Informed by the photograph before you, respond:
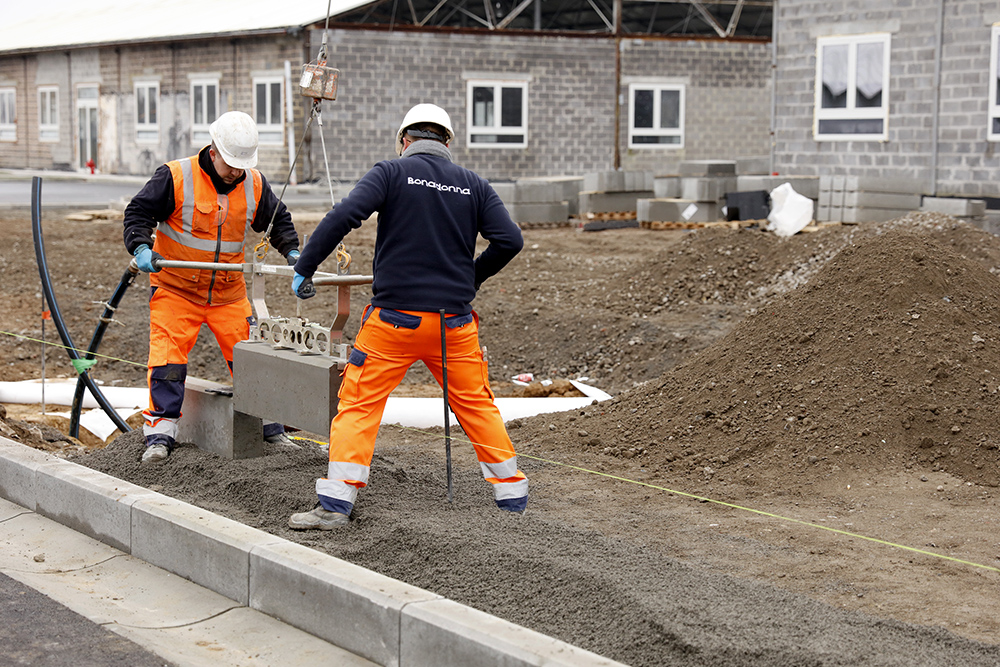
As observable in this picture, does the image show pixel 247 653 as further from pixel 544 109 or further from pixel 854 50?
pixel 544 109

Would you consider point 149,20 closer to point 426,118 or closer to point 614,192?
point 614,192

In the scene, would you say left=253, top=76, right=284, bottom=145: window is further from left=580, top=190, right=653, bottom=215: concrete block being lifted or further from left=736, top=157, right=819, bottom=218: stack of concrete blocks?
left=736, top=157, right=819, bottom=218: stack of concrete blocks

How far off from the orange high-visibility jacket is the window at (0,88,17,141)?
3770 cm

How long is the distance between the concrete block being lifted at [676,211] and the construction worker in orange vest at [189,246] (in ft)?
45.5

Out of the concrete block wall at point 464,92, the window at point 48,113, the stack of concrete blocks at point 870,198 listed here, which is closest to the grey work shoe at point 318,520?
the stack of concrete blocks at point 870,198

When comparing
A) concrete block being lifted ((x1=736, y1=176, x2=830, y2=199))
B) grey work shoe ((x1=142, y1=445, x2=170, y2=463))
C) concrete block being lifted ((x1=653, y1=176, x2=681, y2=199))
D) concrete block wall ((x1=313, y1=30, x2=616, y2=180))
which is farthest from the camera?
concrete block wall ((x1=313, y1=30, x2=616, y2=180))

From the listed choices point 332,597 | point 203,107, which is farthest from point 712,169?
point 332,597

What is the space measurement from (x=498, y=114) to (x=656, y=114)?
14.2 feet

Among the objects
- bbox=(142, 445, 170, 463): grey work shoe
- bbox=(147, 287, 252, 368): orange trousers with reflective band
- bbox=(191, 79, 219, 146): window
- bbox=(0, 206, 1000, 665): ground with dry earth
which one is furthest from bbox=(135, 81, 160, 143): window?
bbox=(142, 445, 170, 463): grey work shoe

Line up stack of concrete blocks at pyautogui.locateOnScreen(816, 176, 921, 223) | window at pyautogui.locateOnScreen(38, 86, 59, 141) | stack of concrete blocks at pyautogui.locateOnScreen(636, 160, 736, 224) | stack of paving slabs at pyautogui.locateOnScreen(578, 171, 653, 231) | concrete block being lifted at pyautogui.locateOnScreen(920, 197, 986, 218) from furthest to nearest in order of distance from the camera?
window at pyautogui.locateOnScreen(38, 86, 59, 141)
stack of paving slabs at pyautogui.locateOnScreen(578, 171, 653, 231)
stack of concrete blocks at pyautogui.locateOnScreen(636, 160, 736, 224)
stack of concrete blocks at pyautogui.locateOnScreen(816, 176, 921, 223)
concrete block being lifted at pyautogui.locateOnScreen(920, 197, 986, 218)

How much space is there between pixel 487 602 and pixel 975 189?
15896mm

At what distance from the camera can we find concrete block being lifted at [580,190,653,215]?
22.7 m

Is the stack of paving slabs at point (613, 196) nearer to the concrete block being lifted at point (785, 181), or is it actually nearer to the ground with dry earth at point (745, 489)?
the concrete block being lifted at point (785, 181)

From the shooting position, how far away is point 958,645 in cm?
405
